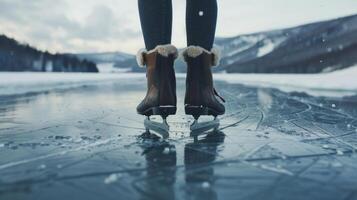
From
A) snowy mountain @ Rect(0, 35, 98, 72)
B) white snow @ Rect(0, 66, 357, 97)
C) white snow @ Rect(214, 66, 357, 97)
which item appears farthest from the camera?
snowy mountain @ Rect(0, 35, 98, 72)

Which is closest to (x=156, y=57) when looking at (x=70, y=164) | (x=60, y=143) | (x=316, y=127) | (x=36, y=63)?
(x=60, y=143)

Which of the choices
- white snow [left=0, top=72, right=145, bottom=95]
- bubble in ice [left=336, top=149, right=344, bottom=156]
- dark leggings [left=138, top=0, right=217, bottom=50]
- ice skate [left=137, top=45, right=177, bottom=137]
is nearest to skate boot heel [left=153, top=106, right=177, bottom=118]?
ice skate [left=137, top=45, right=177, bottom=137]

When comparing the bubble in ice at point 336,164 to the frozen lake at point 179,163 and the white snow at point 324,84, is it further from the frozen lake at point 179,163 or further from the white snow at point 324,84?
the white snow at point 324,84

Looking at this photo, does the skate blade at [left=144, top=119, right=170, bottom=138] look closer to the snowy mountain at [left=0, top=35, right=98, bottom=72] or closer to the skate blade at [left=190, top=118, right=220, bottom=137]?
the skate blade at [left=190, top=118, right=220, bottom=137]

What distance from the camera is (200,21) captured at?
1804mm

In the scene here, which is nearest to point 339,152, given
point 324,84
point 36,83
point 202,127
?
point 202,127

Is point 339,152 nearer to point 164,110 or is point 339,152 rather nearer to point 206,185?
point 206,185

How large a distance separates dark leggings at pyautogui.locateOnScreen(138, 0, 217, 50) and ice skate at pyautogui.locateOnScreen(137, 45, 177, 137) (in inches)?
2.8

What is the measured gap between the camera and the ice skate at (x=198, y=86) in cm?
175

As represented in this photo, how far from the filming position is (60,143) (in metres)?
1.45

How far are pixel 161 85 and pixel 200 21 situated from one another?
377mm

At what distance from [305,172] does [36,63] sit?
38.3m

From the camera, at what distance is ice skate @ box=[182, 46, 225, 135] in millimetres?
1746

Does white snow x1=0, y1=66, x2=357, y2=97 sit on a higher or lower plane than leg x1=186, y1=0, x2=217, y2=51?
lower
